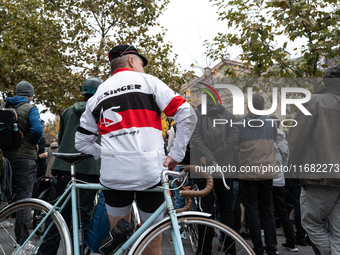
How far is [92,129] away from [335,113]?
1919mm

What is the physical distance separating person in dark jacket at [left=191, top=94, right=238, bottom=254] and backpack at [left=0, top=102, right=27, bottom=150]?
2239 millimetres

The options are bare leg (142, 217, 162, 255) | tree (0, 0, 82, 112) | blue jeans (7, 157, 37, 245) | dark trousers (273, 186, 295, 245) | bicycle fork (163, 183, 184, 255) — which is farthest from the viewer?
tree (0, 0, 82, 112)

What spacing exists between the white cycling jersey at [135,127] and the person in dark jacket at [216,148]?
7.00 ft

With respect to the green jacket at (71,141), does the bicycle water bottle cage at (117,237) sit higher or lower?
lower

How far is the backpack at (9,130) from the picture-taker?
440 cm

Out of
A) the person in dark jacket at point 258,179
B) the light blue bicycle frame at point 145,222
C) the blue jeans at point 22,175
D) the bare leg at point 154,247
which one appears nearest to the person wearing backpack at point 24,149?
the blue jeans at point 22,175

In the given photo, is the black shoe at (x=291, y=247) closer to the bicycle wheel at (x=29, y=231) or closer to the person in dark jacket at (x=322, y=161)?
the person in dark jacket at (x=322, y=161)

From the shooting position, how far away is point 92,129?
8.96 feet

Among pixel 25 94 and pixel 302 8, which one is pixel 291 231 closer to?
pixel 302 8

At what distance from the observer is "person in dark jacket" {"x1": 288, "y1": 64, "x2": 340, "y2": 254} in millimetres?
2811

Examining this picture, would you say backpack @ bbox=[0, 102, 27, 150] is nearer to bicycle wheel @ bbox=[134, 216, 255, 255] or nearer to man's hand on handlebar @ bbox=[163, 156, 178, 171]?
man's hand on handlebar @ bbox=[163, 156, 178, 171]

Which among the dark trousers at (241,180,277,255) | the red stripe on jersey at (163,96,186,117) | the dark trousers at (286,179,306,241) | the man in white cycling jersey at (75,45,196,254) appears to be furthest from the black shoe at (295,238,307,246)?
the red stripe on jersey at (163,96,186,117)

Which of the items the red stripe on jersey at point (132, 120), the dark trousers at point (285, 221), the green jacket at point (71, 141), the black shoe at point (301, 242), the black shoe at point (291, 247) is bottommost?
the black shoe at point (301, 242)

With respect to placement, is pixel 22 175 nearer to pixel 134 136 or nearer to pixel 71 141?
pixel 71 141
